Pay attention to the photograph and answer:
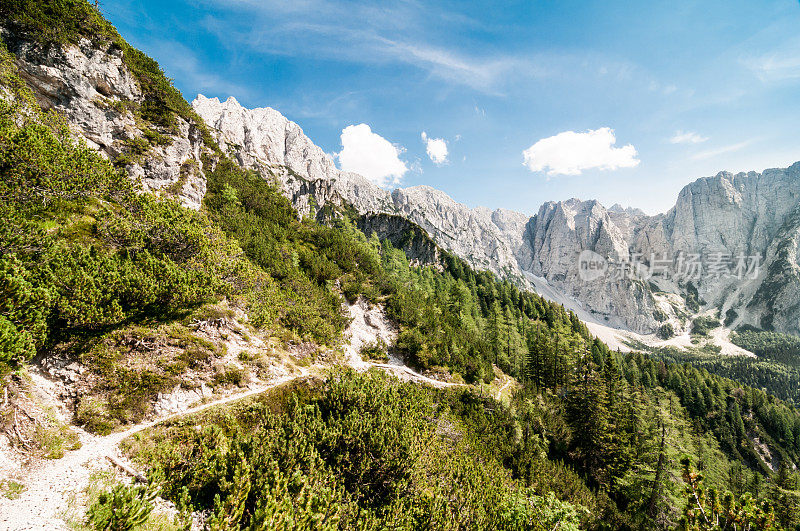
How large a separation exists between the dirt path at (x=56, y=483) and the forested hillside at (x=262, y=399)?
0.71m

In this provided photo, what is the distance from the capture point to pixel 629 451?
3300 cm

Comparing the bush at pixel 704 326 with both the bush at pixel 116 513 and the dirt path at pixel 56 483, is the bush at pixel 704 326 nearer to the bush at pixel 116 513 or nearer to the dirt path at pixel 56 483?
the bush at pixel 116 513

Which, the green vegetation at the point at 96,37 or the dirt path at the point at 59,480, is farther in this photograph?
the green vegetation at the point at 96,37

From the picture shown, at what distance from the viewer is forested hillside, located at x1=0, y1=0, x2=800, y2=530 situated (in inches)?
→ 424

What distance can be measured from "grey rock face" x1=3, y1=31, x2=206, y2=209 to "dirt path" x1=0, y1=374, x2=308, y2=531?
29.3 meters

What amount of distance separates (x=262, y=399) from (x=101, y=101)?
37292mm

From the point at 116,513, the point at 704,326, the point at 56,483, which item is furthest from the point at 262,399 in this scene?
the point at 704,326

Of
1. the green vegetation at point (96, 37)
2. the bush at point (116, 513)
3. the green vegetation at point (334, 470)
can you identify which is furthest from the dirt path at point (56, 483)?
the green vegetation at point (96, 37)

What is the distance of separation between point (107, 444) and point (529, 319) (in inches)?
3601

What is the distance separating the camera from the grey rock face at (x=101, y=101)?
2711 centimetres

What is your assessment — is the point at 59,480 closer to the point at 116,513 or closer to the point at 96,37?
the point at 116,513

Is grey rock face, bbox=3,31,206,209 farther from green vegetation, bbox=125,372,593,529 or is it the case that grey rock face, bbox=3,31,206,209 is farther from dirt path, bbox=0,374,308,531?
green vegetation, bbox=125,372,593,529

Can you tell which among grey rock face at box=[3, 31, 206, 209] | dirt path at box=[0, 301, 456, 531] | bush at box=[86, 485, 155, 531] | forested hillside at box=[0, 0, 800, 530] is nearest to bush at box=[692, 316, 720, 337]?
forested hillside at box=[0, 0, 800, 530]

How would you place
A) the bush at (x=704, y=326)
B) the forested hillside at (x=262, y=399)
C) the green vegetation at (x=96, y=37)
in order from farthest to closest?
the bush at (x=704, y=326), the green vegetation at (x=96, y=37), the forested hillside at (x=262, y=399)
